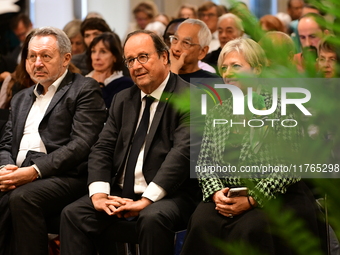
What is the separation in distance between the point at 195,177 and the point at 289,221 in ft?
7.16

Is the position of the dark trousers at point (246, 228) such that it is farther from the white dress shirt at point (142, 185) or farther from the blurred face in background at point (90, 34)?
the blurred face in background at point (90, 34)

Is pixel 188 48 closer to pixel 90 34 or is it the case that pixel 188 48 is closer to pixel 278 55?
pixel 90 34

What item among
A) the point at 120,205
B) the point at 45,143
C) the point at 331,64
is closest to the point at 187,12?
the point at 45,143

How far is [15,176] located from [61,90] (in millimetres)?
585

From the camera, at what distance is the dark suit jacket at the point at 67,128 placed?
9.66ft

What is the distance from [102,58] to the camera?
4.02 meters

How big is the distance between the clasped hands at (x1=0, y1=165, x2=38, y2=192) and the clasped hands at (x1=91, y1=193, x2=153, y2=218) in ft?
1.51

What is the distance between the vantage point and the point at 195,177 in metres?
2.74

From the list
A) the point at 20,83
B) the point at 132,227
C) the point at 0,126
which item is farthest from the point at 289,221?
the point at 20,83

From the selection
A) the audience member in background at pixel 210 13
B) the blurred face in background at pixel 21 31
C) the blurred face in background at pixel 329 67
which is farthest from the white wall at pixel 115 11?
the blurred face in background at pixel 329 67

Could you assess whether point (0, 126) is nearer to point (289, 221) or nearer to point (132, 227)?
point (132, 227)

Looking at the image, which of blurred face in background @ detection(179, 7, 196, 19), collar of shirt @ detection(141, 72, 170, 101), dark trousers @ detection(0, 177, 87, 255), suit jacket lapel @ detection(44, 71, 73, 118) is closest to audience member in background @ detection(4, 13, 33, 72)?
blurred face in background @ detection(179, 7, 196, 19)

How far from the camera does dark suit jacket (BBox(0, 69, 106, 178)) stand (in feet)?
9.66

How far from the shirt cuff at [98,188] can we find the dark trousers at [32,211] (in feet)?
0.75
